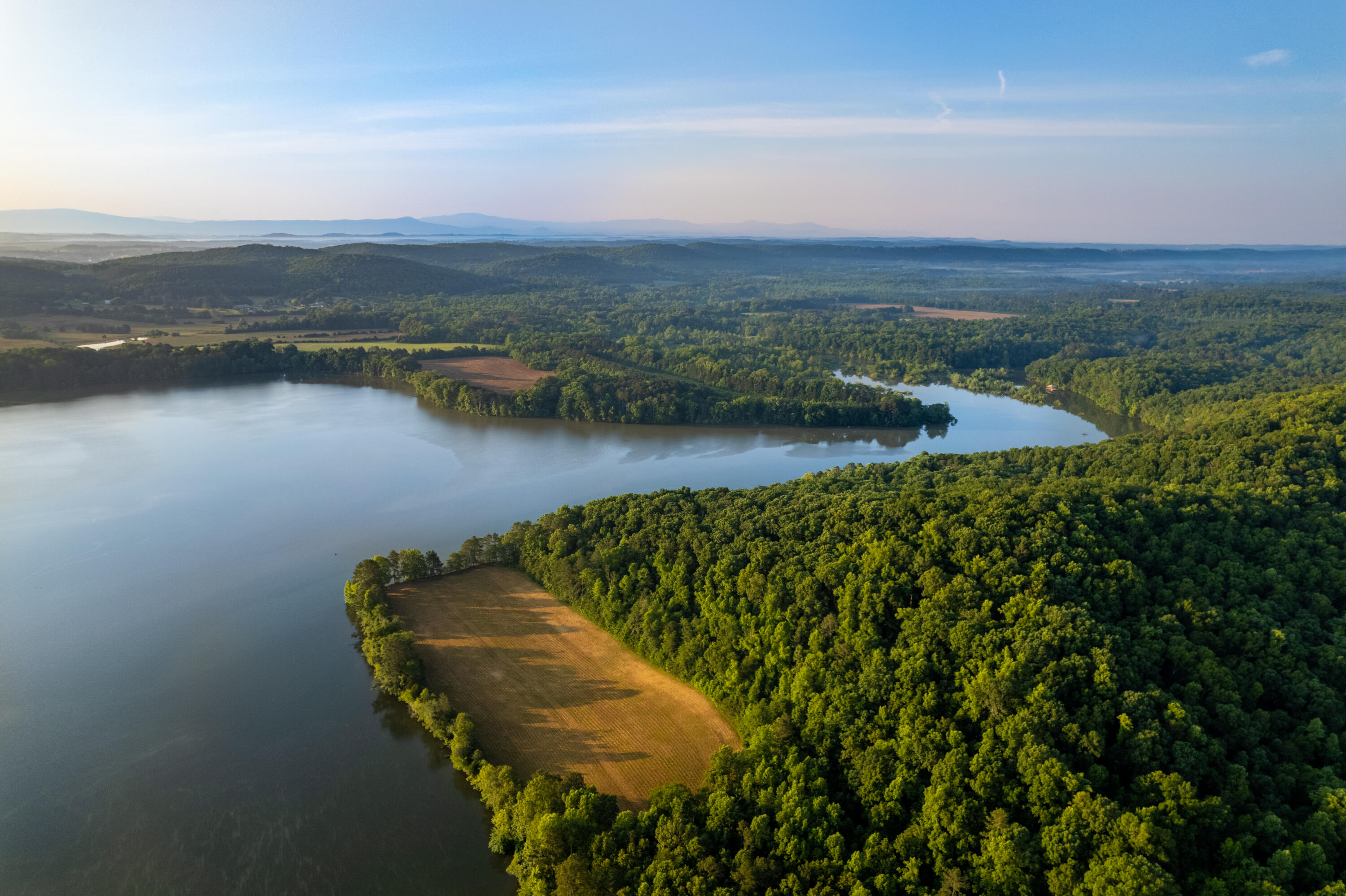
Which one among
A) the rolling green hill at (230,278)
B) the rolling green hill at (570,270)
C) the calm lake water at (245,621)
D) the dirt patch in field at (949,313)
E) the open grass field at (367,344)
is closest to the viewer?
the calm lake water at (245,621)

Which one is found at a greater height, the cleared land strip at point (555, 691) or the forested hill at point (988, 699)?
the forested hill at point (988, 699)

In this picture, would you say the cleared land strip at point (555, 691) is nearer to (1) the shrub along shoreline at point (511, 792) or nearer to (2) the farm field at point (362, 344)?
(1) the shrub along shoreline at point (511, 792)

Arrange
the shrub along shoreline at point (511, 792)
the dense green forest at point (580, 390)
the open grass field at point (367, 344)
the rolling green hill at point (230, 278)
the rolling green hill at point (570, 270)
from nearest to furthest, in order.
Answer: the shrub along shoreline at point (511, 792)
the dense green forest at point (580, 390)
the open grass field at point (367, 344)
the rolling green hill at point (230, 278)
the rolling green hill at point (570, 270)

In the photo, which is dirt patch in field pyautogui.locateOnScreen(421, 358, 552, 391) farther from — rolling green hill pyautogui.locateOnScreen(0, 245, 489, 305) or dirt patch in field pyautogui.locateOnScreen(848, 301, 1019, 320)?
dirt patch in field pyautogui.locateOnScreen(848, 301, 1019, 320)

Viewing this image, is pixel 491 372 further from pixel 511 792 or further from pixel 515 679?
pixel 511 792

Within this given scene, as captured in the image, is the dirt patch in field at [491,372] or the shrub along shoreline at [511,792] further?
the dirt patch in field at [491,372]

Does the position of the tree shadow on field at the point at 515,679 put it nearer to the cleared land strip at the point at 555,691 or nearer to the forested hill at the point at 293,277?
the cleared land strip at the point at 555,691

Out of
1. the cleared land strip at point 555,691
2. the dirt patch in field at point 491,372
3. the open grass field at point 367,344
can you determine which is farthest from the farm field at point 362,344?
the cleared land strip at point 555,691

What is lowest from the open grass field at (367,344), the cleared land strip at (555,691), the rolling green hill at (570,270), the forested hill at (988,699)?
the cleared land strip at (555,691)
